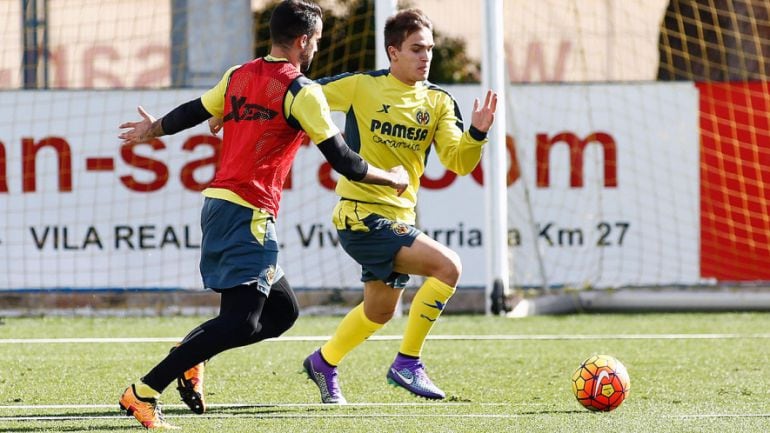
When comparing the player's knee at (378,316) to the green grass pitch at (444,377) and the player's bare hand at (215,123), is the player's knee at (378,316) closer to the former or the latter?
the green grass pitch at (444,377)

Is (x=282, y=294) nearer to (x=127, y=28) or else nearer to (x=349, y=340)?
(x=349, y=340)

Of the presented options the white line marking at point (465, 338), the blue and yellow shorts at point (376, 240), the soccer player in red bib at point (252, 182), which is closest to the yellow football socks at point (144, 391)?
the soccer player in red bib at point (252, 182)

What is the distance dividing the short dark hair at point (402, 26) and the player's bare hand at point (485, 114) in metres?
0.53

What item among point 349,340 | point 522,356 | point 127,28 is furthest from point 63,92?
point 349,340

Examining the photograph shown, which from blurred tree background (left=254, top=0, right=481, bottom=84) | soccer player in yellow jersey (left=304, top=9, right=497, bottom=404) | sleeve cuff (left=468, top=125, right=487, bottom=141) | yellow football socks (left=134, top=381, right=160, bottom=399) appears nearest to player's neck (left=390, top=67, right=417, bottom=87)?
soccer player in yellow jersey (left=304, top=9, right=497, bottom=404)

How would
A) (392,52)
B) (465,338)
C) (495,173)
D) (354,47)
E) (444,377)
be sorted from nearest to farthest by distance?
(392,52) < (444,377) < (465,338) < (495,173) < (354,47)

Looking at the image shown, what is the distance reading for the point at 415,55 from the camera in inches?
251

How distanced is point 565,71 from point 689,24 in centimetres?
201

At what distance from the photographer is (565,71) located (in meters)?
15.8

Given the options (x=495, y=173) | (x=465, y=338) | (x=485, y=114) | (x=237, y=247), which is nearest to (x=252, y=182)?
(x=237, y=247)

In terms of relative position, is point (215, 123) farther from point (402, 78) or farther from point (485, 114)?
point (485, 114)

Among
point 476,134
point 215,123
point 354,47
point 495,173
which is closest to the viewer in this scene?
point 215,123

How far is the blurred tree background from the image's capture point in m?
13.3

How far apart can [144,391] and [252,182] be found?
0.90 meters
